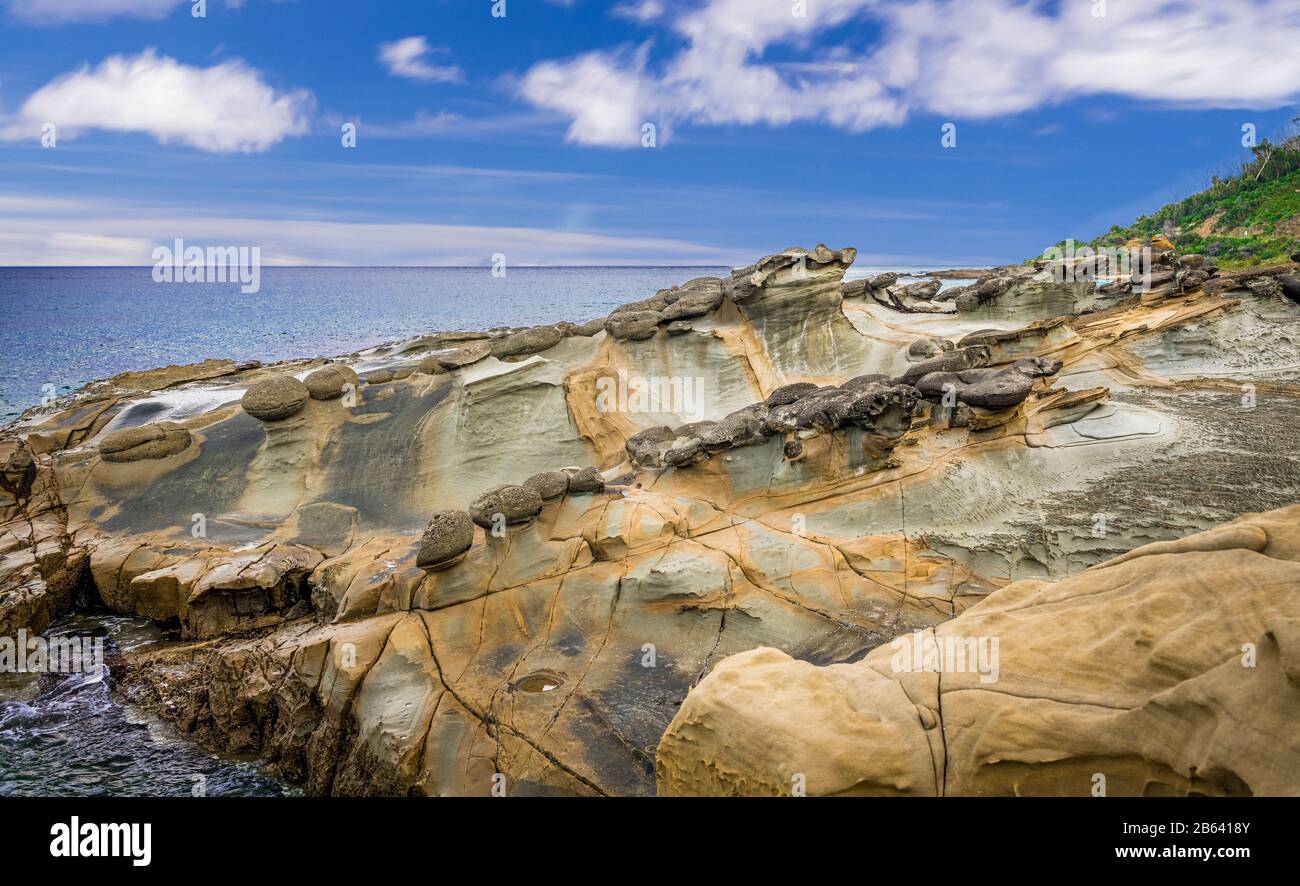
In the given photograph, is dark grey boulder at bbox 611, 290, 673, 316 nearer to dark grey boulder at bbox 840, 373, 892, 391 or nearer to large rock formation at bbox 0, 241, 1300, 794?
large rock formation at bbox 0, 241, 1300, 794

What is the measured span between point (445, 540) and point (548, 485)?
Result: 1.41m

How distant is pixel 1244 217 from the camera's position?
46438 millimetres

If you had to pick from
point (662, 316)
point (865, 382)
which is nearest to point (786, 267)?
point (662, 316)

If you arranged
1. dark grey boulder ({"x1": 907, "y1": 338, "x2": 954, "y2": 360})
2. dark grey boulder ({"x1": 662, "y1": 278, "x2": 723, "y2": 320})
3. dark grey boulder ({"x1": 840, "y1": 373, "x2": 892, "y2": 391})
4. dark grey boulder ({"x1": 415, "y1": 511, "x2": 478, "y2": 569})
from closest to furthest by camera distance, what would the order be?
dark grey boulder ({"x1": 415, "y1": 511, "x2": 478, "y2": 569}), dark grey boulder ({"x1": 840, "y1": 373, "x2": 892, "y2": 391}), dark grey boulder ({"x1": 907, "y1": 338, "x2": 954, "y2": 360}), dark grey boulder ({"x1": 662, "y1": 278, "x2": 723, "y2": 320})

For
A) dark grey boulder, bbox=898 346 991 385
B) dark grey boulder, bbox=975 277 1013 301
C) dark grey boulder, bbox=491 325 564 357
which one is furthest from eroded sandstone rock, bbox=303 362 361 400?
dark grey boulder, bbox=975 277 1013 301

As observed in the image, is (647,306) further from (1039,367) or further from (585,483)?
(1039,367)

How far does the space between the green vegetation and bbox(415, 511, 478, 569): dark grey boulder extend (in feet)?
123

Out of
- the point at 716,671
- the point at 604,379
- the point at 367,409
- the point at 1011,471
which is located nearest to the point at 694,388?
the point at 604,379

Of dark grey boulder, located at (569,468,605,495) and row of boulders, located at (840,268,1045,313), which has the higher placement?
row of boulders, located at (840,268,1045,313)

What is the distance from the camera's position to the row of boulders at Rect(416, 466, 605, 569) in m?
8.41

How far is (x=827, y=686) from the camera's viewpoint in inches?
192

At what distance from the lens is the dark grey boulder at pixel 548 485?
922cm
